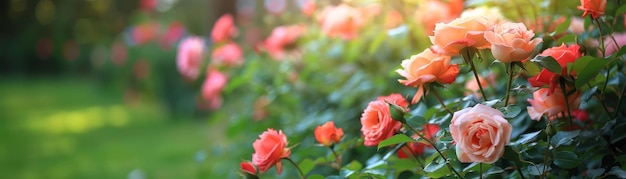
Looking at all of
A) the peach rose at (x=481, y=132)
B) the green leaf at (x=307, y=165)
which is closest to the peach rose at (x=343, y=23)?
the green leaf at (x=307, y=165)

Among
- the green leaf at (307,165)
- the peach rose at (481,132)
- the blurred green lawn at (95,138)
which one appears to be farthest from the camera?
the blurred green lawn at (95,138)

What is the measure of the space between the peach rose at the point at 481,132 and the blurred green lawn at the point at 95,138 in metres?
1.50

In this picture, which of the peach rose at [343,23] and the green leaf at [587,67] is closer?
the green leaf at [587,67]

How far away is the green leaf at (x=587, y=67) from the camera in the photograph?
40.7 inches

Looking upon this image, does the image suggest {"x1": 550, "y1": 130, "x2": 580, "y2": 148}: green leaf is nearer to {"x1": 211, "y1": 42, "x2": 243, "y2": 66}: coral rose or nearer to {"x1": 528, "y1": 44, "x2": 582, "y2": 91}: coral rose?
{"x1": 528, "y1": 44, "x2": 582, "y2": 91}: coral rose

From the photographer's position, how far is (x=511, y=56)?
950mm

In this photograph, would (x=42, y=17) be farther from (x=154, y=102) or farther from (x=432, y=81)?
(x=432, y=81)

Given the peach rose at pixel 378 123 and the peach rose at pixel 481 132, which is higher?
the peach rose at pixel 378 123

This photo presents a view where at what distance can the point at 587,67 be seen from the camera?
1037mm

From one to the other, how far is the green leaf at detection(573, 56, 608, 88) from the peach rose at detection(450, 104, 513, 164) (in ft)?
0.65

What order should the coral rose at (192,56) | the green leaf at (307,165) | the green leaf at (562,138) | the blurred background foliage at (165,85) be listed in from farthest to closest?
the coral rose at (192,56) < the blurred background foliage at (165,85) < the green leaf at (307,165) < the green leaf at (562,138)

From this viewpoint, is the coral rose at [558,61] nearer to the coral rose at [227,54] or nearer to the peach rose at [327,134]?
the peach rose at [327,134]

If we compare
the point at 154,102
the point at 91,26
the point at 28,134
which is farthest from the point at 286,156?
the point at 91,26

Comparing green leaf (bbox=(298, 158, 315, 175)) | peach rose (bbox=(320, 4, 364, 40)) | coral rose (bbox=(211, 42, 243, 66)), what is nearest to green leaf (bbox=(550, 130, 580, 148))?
green leaf (bbox=(298, 158, 315, 175))
